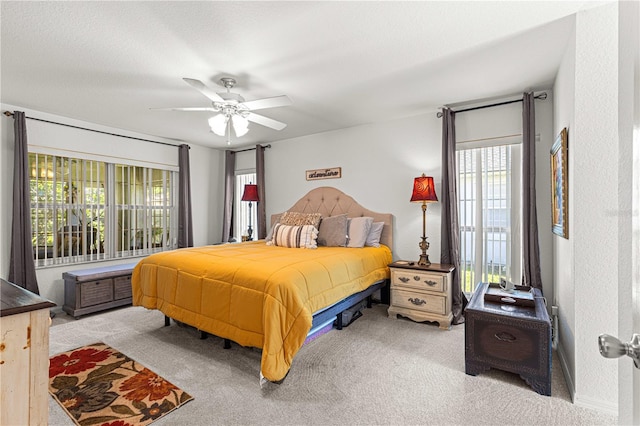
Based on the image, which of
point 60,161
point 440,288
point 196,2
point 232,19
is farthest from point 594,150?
point 60,161

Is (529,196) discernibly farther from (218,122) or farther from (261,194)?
(261,194)

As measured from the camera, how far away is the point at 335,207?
4715 mm

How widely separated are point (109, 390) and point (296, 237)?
233cm

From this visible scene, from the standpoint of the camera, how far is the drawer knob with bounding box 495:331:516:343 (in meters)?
2.25

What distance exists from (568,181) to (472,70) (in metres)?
1.23

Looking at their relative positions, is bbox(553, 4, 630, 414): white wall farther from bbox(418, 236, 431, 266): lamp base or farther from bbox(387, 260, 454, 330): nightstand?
bbox(418, 236, 431, 266): lamp base

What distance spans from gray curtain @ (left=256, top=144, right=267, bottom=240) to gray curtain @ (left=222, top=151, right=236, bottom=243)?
0.70 m

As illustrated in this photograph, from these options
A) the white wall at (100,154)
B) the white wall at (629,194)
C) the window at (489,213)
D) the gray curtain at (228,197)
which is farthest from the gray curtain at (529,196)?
the white wall at (100,154)

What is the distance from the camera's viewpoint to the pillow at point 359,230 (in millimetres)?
3963

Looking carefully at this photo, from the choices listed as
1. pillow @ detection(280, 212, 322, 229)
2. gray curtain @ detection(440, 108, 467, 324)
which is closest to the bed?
pillow @ detection(280, 212, 322, 229)

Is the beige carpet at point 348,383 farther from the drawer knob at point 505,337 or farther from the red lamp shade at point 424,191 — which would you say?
the red lamp shade at point 424,191

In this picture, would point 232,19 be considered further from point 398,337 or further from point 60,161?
point 60,161

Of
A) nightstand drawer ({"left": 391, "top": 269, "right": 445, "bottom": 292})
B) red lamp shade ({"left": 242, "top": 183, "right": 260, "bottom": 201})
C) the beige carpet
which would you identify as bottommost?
the beige carpet

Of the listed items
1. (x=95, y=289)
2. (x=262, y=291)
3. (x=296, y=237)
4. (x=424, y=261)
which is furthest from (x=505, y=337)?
(x=95, y=289)
